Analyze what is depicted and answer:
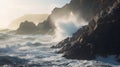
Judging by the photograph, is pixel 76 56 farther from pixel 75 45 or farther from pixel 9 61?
pixel 9 61

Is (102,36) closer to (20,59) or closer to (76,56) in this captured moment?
(76,56)

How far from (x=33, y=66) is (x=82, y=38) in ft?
101

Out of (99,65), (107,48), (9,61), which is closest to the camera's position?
(99,65)

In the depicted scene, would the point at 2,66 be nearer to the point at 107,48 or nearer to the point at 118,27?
the point at 107,48

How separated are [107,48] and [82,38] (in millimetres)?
11440

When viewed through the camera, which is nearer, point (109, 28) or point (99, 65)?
point (99, 65)

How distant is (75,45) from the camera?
427 feet

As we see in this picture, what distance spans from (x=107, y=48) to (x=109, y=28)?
28.7ft

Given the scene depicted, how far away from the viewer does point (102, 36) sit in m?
128

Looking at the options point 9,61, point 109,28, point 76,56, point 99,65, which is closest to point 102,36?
point 109,28

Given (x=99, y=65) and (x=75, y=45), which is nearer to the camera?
(x=99, y=65)

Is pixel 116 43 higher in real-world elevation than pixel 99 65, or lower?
higher

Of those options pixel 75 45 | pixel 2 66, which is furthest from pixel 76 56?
pixel 2 66

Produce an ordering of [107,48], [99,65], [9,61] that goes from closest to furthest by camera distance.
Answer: [99,65], [9,61], [107,48]
